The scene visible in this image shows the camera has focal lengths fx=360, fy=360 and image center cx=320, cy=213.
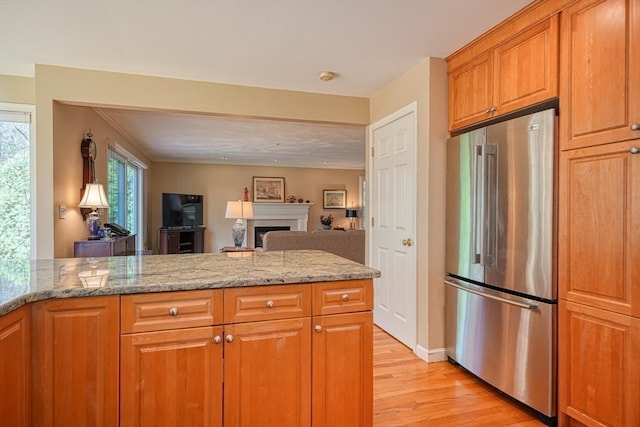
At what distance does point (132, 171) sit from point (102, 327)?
5.85 meters

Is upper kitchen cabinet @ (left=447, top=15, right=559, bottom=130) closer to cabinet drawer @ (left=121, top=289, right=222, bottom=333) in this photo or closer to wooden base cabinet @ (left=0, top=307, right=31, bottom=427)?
cabinet drawer @ (left=121, top=289, right=222, bottom=333)

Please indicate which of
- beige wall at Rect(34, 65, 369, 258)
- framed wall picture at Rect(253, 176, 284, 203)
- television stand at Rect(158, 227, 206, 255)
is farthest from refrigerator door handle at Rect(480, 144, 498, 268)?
framed wall picture at Rect(253, 176, 284, 203)

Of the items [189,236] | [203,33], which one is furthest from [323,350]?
[189,236]

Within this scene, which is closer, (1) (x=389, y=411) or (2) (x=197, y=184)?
(1) (x=389, y=411)

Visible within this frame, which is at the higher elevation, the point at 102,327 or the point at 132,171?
the point at 132,171

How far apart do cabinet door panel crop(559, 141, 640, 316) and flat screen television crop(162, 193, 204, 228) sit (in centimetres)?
746

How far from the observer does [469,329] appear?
8.28 feet

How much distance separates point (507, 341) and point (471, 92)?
1.71 metres

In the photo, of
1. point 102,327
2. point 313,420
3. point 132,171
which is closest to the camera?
point 102,327

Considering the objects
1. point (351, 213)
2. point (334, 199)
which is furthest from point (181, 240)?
point (351, 213)

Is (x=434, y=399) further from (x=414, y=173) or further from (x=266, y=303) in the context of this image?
(x=414, y=173)

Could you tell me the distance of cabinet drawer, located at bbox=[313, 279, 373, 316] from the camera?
1.64 m

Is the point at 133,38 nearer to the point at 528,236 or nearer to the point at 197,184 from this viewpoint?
the point at 528,236

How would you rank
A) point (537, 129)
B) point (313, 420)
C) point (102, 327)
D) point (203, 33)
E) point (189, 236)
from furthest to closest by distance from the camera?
point (189, 236) → point (203, 33) → point (537, 129) → point (313, 420) → point (102, 327)
